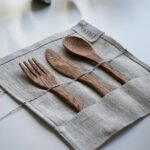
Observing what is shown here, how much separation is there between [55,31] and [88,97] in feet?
0.84

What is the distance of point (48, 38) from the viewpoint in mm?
829

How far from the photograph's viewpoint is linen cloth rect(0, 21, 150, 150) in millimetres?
610

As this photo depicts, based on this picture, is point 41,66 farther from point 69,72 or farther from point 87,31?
point 87,31

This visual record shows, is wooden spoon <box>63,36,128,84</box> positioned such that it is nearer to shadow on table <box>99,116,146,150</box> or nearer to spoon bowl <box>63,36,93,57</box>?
spoon bowl <box>63,36,93,57</box>

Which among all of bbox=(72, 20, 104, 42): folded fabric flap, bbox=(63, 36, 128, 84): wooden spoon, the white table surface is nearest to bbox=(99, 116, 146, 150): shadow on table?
the white table surface

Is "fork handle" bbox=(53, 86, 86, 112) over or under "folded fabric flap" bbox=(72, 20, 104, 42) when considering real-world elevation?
under

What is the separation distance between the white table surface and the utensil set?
0.07 meters

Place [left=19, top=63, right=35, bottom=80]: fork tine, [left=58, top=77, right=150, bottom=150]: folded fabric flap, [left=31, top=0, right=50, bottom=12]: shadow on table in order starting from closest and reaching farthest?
[left=58, top=77, right=150, bottom=150]: folded fabric flap < [left=19, top=63, right=35, bottom=80]: fork tine < [left=31, top=0, right=50, bottom=12]: shadow on table

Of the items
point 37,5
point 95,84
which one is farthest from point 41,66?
point 37,5

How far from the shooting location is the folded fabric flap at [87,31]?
2.76 feet

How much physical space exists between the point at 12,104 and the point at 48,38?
0.71 ft

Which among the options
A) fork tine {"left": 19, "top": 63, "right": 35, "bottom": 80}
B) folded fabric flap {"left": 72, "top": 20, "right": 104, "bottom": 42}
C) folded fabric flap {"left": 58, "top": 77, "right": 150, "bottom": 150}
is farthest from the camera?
folded fabric flap {"left": 72, "top": 20, "right": 104, "bottom": 42}

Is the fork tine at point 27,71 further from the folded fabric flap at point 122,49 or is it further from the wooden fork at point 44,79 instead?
the folded fabric flap at point 122,49

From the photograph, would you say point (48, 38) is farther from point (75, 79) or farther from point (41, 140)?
point (41, 140)
